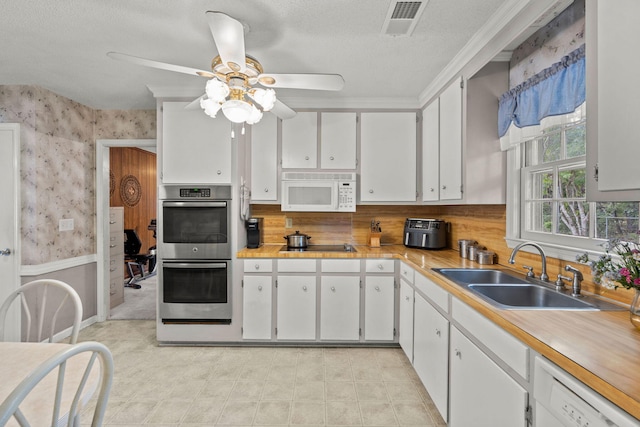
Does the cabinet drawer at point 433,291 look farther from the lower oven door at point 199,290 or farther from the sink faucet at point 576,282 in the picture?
the lower oven door at point 199,290

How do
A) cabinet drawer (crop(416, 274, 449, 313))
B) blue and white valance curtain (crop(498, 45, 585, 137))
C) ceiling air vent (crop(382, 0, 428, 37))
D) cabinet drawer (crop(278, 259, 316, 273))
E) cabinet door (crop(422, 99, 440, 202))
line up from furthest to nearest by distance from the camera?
cabinet drawer (crop(278, 259, 316, 273)) < cabinet door (crop(422, 99, 440, 202)) < cabinet drawer (crop(416, 274, 449, 313)) < ceiling air vent (crop(382, 0, 428, 37)) < blue and white valance curtain (crop(498, 45, 585, 137))

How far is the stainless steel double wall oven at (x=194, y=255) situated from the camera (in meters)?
2.86

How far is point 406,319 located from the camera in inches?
102

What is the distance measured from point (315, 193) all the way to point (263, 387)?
171 cm

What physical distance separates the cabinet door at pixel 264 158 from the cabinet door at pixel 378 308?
1.31 meters

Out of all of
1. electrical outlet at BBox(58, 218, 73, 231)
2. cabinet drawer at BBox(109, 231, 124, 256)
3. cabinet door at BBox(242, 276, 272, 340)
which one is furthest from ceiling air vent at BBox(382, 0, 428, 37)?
cabinet drawer at BBox(109, 231, 124, 256)

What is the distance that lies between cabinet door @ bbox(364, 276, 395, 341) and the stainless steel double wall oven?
1.28 meters

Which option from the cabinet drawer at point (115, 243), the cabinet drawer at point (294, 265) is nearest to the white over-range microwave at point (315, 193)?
the cabinet drawer at point (294, 265)

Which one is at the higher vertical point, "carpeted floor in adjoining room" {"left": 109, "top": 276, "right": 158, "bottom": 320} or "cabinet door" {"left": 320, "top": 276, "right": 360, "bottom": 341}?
"cabinet door" {"left": 320, "top": 276, "right": 360, "bottom": 341}

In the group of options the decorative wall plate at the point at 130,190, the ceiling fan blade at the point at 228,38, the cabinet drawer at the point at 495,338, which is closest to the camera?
the cabinet drawer at the point at 495,338

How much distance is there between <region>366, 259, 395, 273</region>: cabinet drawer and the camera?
112 inches

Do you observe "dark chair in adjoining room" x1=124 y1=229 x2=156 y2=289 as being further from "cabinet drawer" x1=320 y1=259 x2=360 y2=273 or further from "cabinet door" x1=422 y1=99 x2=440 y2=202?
"cabinet door" x1=422 y1=99 x2=440 y2=202

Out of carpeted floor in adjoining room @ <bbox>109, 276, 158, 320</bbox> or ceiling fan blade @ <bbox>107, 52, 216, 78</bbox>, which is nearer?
ceiling fan blade @ <bbox>107, 52, 216, 78</bbox>

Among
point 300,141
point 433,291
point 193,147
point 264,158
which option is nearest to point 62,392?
point 433,291
